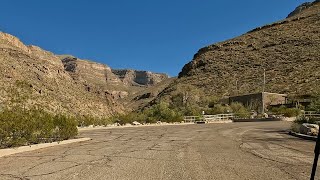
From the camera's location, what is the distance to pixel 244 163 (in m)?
10.8

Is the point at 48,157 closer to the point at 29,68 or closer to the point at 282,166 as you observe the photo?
the point at 282,166

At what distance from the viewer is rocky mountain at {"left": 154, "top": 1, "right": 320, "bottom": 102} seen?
85000 millimetres

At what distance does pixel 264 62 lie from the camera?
102 metres

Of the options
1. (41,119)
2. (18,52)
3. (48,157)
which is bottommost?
(48,157)

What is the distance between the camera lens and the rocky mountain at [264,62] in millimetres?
85000

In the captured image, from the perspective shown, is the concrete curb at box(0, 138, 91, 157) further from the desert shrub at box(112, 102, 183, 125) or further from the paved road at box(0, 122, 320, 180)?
the desert shrub at box(112, 102, 183, 125)

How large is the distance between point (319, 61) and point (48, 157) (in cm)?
8554

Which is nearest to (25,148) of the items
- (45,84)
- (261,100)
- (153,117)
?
(153,117)

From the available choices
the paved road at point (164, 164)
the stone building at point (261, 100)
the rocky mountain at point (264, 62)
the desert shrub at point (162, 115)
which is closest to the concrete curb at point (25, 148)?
the paved road at point (164, 164)

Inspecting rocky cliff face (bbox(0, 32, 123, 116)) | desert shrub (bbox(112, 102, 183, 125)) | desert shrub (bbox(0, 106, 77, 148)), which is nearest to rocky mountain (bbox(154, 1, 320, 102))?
rocky cliff face (bbox(0, 32, 123, 116))

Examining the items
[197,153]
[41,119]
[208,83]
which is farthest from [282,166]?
[208,83]

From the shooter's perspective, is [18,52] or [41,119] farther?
[18,52]

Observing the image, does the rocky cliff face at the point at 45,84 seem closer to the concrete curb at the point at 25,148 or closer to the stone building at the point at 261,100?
the stone building at the point at 261,100

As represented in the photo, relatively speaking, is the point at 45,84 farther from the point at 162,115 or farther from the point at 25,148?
the point at 25,148
